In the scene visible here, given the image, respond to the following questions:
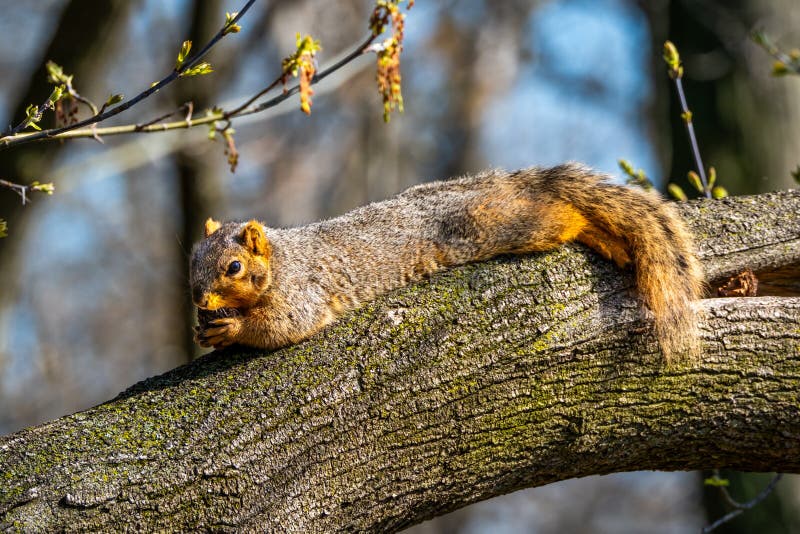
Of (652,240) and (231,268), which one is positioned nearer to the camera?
(652,240)

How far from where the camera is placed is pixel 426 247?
12.6 feet

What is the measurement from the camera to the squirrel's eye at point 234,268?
3617mm

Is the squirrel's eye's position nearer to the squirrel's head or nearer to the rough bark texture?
the squirrel's head

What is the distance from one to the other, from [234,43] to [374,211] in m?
5.90

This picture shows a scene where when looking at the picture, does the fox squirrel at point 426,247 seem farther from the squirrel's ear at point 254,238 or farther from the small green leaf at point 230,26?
the small green leaf at point 230,26

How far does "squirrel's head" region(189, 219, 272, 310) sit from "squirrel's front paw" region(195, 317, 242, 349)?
0.30 feet

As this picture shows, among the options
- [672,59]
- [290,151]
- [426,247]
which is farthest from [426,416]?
[290,151]

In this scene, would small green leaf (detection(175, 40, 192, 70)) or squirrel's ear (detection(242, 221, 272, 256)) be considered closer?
small green leaf (detection(175, 40, 192, 70))

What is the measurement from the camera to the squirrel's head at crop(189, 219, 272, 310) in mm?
3561

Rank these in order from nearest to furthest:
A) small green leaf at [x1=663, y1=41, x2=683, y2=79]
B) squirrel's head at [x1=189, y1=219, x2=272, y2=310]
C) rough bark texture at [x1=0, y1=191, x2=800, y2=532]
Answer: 1. rough bark texture at [x1=0, y1=191, x2=800, y2=532]
2. squirrel's head at [x1=189, y1=219, x2=272, y2=310]
3. small green leaf at [x1=663, y1=41, x2=683, y2=79]

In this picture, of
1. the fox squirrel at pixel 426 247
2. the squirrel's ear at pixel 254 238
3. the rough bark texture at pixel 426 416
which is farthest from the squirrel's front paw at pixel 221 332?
the squirrel's ear at pixel 254 238

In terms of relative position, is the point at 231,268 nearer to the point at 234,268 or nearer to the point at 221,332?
the point at 234,268

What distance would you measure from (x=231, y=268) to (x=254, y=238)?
0.22 m

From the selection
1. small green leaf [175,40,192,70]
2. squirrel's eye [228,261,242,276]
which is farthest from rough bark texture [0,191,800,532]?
small green leaf [175,40,192,70]
